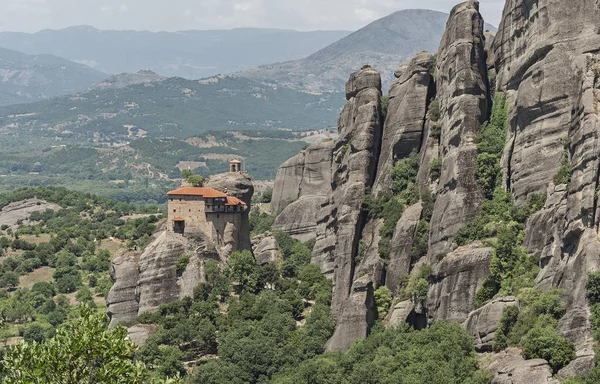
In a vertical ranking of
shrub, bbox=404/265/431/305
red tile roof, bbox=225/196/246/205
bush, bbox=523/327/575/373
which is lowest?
shrub, bbox=404/265/431/305

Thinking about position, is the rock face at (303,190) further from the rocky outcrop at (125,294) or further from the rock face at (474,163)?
the rocky outcrop at (125,294)

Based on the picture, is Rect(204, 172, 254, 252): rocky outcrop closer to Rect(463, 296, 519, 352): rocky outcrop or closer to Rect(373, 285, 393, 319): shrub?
Rect(373, 285, 393, 319): shrub

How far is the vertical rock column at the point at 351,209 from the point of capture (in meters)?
82.9

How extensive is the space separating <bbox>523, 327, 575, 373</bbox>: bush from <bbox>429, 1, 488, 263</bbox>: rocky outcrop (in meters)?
17.2

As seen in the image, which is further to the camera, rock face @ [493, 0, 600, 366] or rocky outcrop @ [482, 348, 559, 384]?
rock face @ [493, 0, 600, 366]

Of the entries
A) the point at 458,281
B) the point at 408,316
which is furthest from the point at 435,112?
the point at 458,281

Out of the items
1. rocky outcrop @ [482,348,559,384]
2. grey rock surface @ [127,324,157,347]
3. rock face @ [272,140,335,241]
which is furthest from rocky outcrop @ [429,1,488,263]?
rock face @ [272,140,335,241]

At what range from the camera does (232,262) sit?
321ft

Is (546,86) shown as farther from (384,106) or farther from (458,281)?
(384,106)

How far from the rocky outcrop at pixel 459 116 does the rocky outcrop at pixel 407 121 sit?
103 inches

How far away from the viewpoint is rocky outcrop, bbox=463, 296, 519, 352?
67375 millimetres

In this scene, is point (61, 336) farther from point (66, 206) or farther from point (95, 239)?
point (66, 206)

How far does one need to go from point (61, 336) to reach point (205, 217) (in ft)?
188

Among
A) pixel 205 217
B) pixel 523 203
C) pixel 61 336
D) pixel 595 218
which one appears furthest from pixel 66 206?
pixel 61 336
